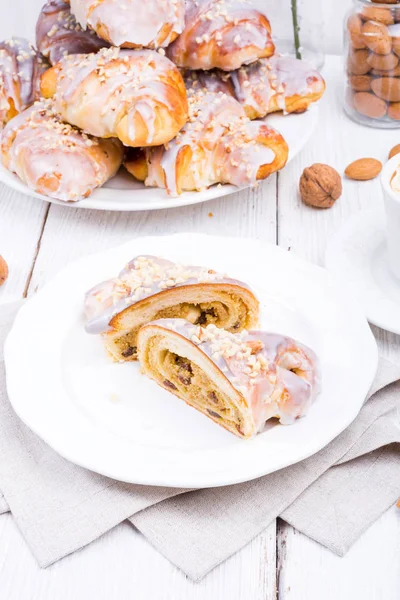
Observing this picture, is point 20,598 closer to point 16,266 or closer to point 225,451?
point 225,451

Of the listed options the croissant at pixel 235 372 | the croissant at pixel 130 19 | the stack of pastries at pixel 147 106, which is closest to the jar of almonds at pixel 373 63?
the stack of pastries at pixel 147 106

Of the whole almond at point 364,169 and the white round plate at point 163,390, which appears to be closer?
the white round plate at point 163,390

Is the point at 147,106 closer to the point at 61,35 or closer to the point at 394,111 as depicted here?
the point at 61,35

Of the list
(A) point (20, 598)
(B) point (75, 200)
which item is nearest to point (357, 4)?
(B) point (75, 200)

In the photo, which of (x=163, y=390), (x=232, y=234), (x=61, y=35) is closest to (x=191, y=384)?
(x=163, y=390)

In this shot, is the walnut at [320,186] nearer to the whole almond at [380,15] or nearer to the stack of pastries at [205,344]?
the whole almond at [380,15]

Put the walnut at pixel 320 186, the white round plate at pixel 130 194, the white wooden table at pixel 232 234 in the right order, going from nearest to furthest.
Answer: the white wooden table at pixel 232 234
the white round plate at pixel 130 194
the walnut at pixel 320 186

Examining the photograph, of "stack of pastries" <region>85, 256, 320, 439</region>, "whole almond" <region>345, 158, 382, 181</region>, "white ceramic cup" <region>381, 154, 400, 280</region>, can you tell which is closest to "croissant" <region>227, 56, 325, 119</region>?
"whole almond" <region>345, 158, 382, 181</region>
